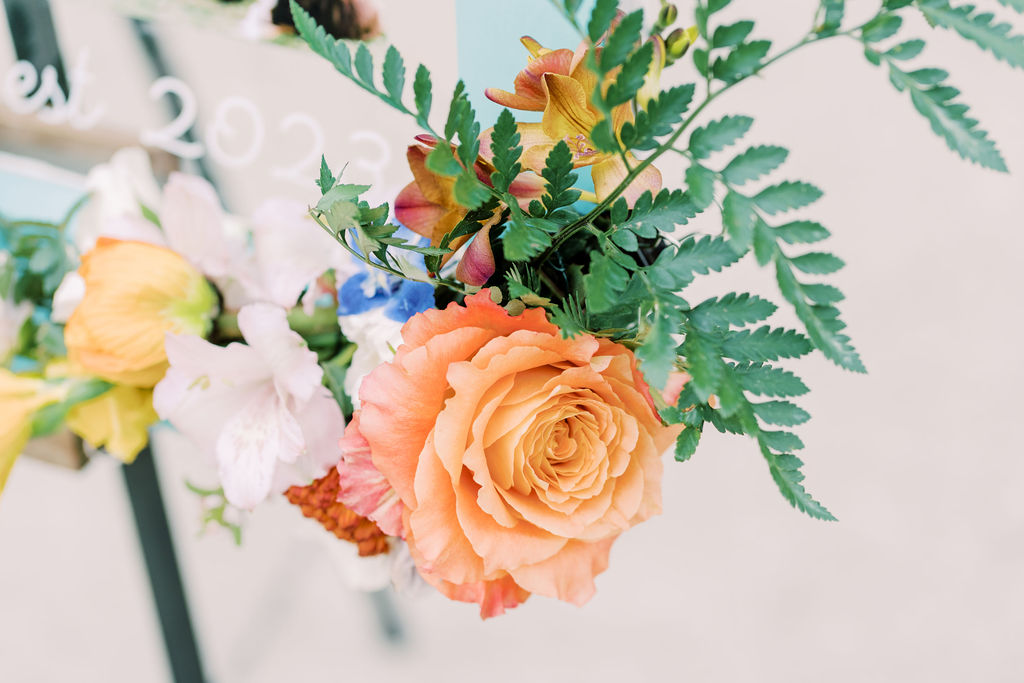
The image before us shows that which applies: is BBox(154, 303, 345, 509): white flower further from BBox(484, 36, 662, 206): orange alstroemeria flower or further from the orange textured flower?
BBox(484, 36, 662, 206): orange alstroemeria flower

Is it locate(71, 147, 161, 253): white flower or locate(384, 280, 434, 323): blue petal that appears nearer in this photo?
locate(384, 280, 434, 323): blue petal

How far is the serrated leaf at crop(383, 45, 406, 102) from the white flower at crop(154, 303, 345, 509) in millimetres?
Result: 182

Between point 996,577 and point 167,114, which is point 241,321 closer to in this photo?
point 167,114

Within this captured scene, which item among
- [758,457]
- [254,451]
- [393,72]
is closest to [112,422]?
[254,451]

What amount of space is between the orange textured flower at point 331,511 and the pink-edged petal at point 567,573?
0.18 meters

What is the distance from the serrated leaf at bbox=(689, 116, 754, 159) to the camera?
20 centimetres

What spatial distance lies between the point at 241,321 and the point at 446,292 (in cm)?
13

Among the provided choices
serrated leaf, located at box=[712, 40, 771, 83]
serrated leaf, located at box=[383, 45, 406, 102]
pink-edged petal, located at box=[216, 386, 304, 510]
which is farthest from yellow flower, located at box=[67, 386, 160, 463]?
serrated leaf, located at box=[712, 40, 771, 83]

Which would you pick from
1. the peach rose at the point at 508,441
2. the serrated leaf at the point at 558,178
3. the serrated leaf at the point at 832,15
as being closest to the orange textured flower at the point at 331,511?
the peach rose at the point at 508,441

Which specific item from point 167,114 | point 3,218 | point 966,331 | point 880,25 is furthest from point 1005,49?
point 167,114

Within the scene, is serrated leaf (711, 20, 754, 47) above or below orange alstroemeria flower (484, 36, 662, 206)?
above

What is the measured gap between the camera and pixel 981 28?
19cm

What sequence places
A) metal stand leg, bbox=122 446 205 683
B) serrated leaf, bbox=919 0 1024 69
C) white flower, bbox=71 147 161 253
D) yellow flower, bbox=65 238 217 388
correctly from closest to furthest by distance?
serrated leaf, bbox=919 0 1024 69, yellow flower, bbox=65 238 217 388, white flower, bbox=71 147 161 253, metal stand leg, bbox=122 446 205 683

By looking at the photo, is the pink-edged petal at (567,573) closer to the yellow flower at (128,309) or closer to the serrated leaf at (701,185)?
the serrated leaf at (701,185)
